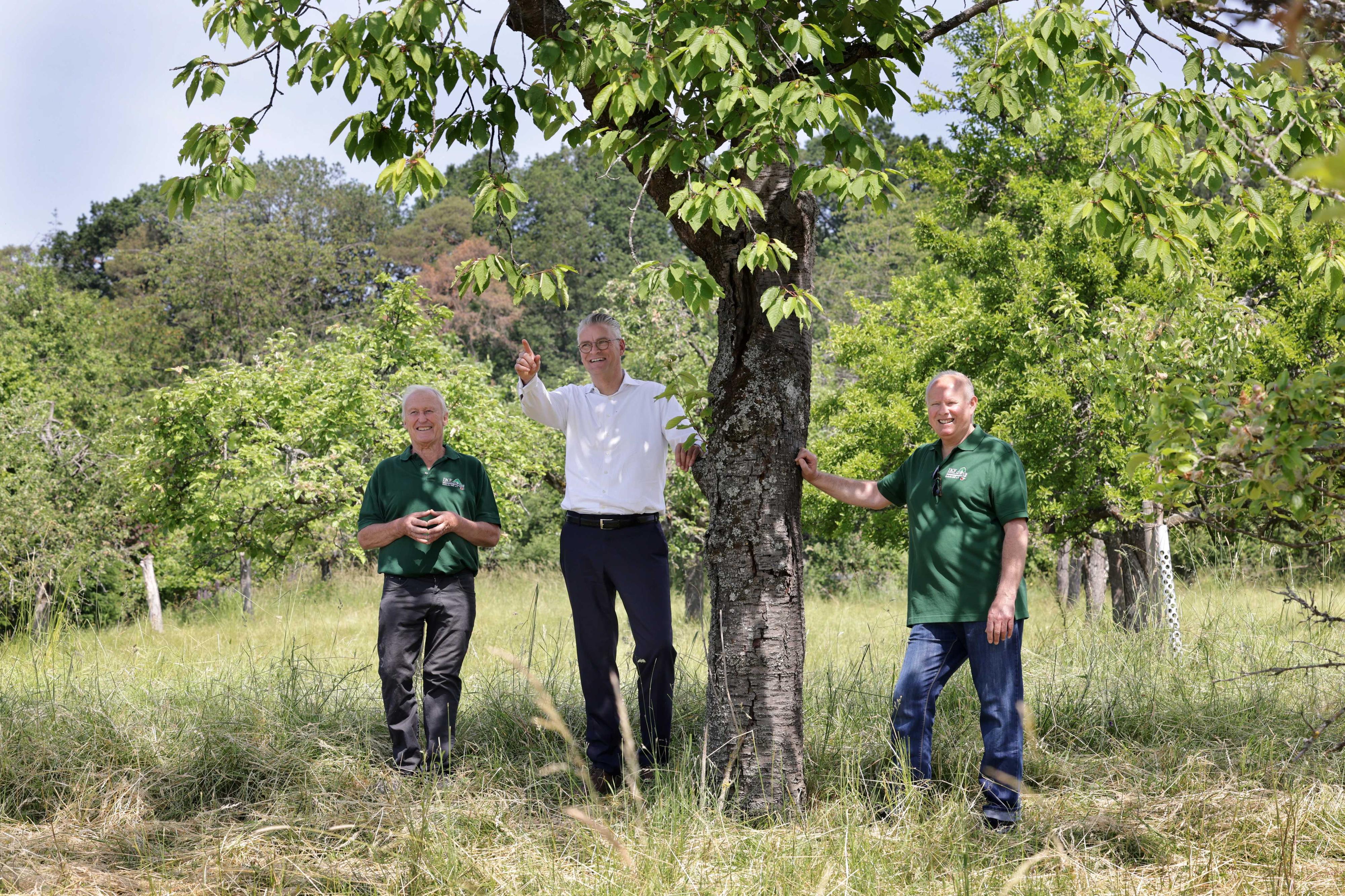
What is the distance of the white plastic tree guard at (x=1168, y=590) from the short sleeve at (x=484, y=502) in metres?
4.57

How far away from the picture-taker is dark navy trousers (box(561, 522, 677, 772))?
174 inches

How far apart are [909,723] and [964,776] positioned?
1.04 feet

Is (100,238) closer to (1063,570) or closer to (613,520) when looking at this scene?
(1063,570)

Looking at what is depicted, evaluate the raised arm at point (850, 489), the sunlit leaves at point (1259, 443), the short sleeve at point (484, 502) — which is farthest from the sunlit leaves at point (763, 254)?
the short sleeve at point (484, 502)

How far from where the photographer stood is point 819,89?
10.3 feet

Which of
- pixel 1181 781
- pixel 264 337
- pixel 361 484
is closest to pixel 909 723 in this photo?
pixel 1181 781

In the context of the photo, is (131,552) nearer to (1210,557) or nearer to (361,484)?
(361,484)

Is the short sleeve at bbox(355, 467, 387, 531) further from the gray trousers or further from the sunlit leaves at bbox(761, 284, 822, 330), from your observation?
the sunlit leaves at bbox(761, 284, 822, 330)

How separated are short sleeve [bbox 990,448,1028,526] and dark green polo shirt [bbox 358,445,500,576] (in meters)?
2.24

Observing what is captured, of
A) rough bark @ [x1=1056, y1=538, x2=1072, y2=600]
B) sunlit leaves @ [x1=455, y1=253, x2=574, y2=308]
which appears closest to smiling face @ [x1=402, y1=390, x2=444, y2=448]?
sunlit leaves @ [x1=455, y1=253, x2=574, y2=308]

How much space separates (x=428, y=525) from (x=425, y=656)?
0.67 meters

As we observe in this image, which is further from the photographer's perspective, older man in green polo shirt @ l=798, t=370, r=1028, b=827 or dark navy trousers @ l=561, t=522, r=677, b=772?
dark navy trousers @ l=561, t=522, r=677, b=772

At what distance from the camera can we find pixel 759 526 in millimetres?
4020

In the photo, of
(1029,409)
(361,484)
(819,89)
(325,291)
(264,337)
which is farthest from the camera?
(325,291)
